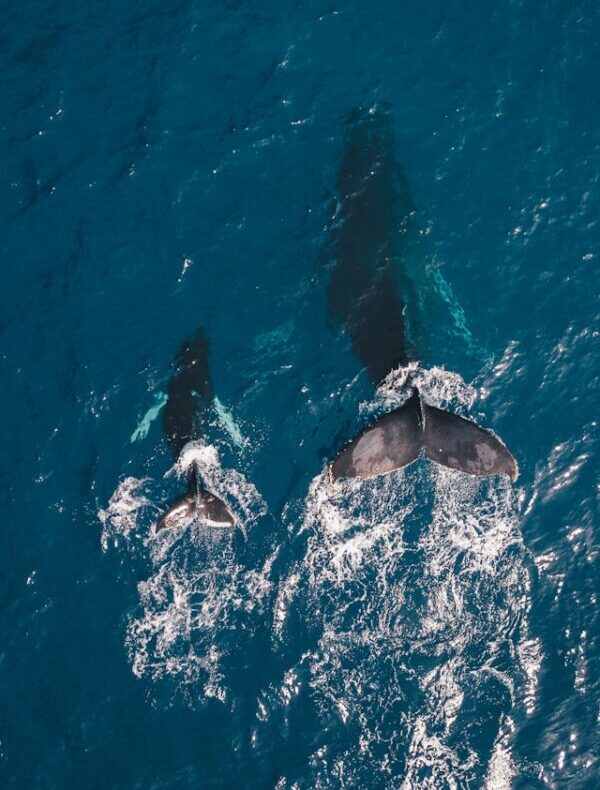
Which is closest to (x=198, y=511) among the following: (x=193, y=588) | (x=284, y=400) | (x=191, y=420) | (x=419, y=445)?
(x=193, y=588)

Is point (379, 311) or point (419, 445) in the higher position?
point (379, 311)

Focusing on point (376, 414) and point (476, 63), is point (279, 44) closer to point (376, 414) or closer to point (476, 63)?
point (476, 63)

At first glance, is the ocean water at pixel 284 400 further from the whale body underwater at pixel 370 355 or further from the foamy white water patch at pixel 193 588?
the whale body underwater at pixel 370 355

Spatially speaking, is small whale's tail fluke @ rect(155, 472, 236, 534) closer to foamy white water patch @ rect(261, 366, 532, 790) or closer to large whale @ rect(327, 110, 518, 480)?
foamy white water patch @ rect(261, 366, 532, 790)

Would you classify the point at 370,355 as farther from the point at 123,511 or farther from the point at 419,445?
the point at 123,511

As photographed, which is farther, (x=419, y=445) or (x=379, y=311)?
(x=379, y=311)

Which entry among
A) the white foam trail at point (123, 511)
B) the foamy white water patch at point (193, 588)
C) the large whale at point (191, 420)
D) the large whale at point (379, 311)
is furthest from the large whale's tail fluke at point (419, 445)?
the white foam trail at point (123, 511)
